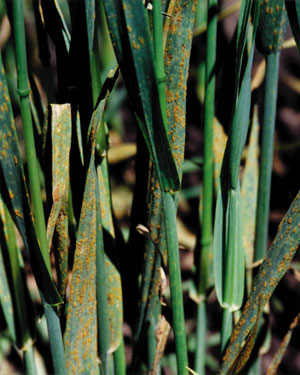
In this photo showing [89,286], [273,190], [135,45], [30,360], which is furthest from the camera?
[273,190]

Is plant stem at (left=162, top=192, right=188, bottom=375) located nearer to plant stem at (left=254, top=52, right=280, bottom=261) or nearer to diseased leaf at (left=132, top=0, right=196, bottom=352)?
diseased leaf at (left=132, top=0, right=196, bottom=352)

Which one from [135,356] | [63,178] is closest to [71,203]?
[63,178]

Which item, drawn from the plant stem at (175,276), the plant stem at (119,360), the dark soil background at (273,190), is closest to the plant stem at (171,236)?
the plant stem at (175,276)

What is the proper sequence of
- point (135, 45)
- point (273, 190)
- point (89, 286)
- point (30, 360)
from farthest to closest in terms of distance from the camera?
point (273, 190) < point (30, 360) < point (89, 286) < point (135, 45)

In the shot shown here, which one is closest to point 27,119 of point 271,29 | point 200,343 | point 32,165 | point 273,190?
point 32,165

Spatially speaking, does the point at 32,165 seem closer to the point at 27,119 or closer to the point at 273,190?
the point at 27,119

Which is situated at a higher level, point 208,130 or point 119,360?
point 208,130
